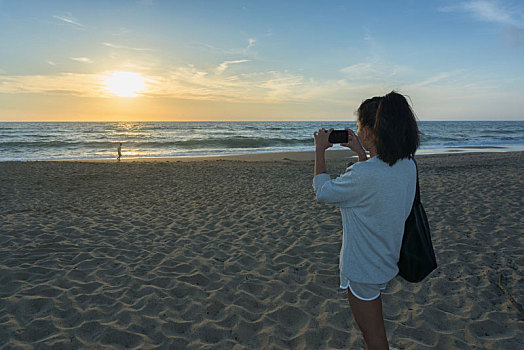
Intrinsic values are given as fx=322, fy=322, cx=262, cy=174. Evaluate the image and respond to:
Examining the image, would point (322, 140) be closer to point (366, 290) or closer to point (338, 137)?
point (338, 137)

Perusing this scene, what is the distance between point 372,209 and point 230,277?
3055 mm

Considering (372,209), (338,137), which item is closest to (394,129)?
(338,137)

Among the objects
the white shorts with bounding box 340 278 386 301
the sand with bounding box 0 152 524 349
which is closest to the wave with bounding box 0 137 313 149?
the sand with bounding box 0 152 524 349

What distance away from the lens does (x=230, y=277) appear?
4.20 metres

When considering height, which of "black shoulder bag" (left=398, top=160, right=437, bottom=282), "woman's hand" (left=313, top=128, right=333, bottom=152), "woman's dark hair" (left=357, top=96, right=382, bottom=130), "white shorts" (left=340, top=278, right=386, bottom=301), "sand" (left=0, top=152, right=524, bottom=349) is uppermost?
"woman's dark hair" (left=357, top=96, right=382, bottom=130)

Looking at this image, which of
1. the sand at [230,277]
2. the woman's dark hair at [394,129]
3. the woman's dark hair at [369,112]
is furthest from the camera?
the sand at [230,277]

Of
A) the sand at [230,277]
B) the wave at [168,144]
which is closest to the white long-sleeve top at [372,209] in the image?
the sand at [230,277]

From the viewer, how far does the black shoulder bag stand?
64.2 inches

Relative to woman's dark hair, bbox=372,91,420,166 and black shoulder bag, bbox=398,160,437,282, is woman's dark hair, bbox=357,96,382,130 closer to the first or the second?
woman's dark hair, bbox=372,91,420,166

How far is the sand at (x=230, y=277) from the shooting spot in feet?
9.97

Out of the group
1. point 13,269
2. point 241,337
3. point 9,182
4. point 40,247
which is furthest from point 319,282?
point 9,182

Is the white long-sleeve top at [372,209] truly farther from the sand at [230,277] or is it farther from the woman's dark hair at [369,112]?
the sand at [230,277]

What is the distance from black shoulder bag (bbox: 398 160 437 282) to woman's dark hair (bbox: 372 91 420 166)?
0.31 metres

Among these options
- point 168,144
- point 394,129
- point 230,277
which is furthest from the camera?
point 168,144
